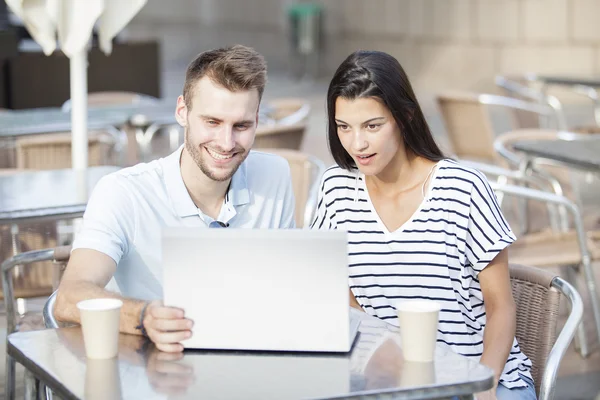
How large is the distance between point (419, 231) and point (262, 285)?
0.68 meters

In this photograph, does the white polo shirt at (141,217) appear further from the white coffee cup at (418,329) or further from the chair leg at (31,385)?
the white coffee cup at (418,329)

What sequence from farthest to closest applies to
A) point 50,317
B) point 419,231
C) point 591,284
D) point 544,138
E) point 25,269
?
point 544,138 → point 591,284 → point 25,269 → point 419,231 → point 50,317

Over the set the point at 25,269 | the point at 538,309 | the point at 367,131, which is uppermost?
the point at 367,131

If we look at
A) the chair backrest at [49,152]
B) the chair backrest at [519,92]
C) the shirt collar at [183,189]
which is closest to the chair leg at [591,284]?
the shirt collar at [183,189]

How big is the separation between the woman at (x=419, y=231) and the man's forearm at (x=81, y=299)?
64 centimetres

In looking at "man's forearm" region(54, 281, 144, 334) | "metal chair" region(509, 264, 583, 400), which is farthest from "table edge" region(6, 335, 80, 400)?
"metal chair" region(509, 264, 583, 400)

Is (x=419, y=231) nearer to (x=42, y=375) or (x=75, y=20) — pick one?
(x=42, y=375)

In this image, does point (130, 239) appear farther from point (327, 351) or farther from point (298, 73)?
point (298, 73)

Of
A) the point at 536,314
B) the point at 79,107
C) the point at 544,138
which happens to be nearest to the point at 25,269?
the point at 79,107

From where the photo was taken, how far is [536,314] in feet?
8.37

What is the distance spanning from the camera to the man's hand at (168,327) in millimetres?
1909

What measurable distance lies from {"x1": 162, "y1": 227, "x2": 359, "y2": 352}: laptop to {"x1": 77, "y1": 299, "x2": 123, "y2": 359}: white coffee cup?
0.10m

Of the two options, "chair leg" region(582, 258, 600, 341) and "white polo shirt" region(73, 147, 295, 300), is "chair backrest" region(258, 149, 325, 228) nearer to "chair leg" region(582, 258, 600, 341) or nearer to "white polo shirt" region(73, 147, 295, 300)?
"chair leg" region(582, 258, 600, 341)

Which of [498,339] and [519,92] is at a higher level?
[519,92]
